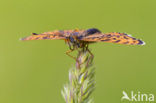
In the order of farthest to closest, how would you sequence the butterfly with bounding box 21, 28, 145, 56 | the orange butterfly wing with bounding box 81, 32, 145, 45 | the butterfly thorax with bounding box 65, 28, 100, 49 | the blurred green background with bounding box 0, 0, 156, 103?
the blurred green background with bounding box 0, 0, 156, 103
the butterfly thorax with bounding box 65, 28, 100, 49
the butterfly with bounding box 21, 28, 145, 56
the orange butterfly wing with bounding box 81, 32, 145, 45

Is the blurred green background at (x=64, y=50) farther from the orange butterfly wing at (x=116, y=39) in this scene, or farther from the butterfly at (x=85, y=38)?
the orange butterfly wing at (x=116, y=39)

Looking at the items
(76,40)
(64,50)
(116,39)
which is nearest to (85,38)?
(76,40)

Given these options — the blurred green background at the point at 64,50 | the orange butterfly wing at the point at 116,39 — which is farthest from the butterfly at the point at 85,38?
the blurred green background at the point at 64,50

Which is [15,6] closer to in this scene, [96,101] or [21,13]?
[21,13]

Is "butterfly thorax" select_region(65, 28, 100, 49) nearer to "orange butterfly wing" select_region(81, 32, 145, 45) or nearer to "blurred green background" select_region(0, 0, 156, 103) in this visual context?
"orange butterfly wing" select_region(81, 32, 145, 45)

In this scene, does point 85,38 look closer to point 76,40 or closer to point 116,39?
point 76,40

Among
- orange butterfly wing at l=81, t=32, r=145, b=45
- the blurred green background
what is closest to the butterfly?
orange butterfly wing at l=81, t=32, r=145, b=45

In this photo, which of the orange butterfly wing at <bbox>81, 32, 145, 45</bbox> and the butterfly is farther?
the butterfly

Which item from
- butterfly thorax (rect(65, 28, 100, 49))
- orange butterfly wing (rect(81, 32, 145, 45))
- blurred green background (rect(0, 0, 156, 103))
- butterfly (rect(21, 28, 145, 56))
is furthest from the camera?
blurred green background (rect(0, 0, 156, 103))

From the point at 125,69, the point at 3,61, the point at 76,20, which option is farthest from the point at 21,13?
the point at 125,69
